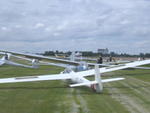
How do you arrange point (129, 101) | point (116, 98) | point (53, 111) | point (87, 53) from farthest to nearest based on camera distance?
point (87, 53) → point (116, 98) → point (129, 101) → point (53, 111)

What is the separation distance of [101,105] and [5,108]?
314 centimetres

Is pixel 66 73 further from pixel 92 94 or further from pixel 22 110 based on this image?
pixel 22 110

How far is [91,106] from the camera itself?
874 cm

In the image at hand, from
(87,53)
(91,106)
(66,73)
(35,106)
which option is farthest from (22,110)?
(87,53)

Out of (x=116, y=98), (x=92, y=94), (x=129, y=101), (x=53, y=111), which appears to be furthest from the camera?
(x=92, y=94)

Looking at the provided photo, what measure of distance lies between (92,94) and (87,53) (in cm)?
9915

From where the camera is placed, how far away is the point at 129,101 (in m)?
9.61

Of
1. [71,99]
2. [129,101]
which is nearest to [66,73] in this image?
[71,99]

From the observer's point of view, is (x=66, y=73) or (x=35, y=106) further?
(x=66, y=73)

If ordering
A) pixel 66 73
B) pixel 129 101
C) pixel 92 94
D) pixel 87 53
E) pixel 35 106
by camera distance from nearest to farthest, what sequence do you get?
pixel 35 106, pixel 129 101, pixel 92 94, pixel 66 73, pixel 87 53

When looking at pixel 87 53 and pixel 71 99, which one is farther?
pixel 87 53

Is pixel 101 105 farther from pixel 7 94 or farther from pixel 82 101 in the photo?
pixel 7 94

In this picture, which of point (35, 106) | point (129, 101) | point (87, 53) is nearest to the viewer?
point (35, 106)

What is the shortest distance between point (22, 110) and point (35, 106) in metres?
0.64
